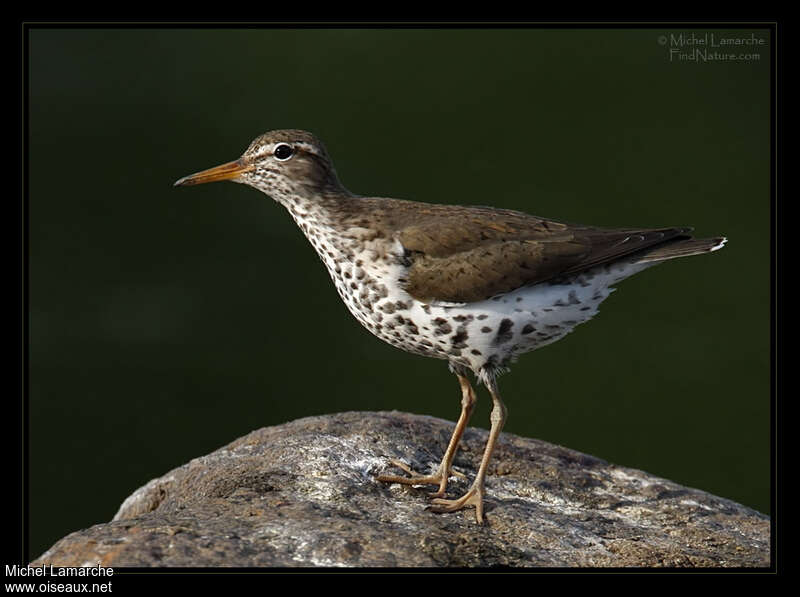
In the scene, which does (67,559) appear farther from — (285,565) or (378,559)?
(378,559)

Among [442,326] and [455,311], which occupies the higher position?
[455,311]

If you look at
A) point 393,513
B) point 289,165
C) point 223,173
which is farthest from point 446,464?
point 223,173

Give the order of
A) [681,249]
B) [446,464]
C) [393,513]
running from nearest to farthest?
[393,513]
[446,464]
[681,249]

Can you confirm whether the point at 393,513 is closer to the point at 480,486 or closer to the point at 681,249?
the point at 480,486

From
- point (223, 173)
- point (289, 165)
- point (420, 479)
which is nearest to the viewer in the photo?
point (420, 479)

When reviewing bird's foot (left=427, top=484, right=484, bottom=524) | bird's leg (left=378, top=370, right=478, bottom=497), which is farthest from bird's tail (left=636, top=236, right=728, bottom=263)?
bird's foot (left=427, top=484, right=484, bottom=524)

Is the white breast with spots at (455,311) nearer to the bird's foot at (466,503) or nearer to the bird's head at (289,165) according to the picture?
the bird's head at (289,165)

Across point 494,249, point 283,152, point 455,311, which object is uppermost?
point 283,152
